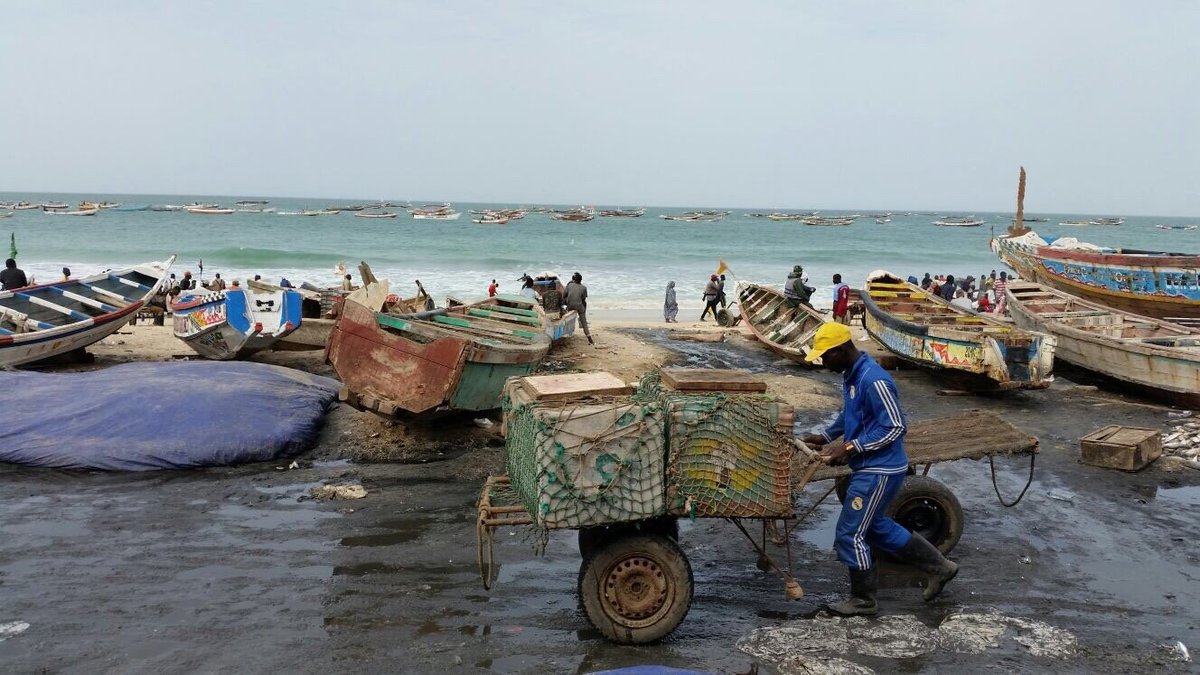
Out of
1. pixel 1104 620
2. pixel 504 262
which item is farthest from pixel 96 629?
pixel 504 262

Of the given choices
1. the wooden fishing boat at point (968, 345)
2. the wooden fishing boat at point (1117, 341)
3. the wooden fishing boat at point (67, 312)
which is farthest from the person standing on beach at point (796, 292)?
the wooden fishing boat at point (67, 312)

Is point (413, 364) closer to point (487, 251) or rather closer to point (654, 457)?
point (654, 457)

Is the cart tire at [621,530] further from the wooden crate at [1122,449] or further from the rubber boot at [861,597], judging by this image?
the wooden crate at [1122,449]

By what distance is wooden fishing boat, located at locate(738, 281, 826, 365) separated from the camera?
15.1 meters

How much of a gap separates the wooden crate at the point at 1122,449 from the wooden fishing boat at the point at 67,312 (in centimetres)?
1321

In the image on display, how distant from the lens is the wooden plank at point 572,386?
15.4ft

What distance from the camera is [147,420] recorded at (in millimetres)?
8344

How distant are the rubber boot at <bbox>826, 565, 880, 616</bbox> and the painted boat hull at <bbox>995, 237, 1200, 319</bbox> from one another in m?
14.9

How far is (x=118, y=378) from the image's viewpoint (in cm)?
922

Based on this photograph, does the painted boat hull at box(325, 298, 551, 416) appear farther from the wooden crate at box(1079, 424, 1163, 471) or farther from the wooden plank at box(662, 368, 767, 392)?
the wooden crate at box(1079, 424, 1163, 471)

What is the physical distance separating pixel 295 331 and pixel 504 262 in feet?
99.7

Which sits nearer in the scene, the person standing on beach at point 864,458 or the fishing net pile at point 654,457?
the fishing net pile at point 654,457

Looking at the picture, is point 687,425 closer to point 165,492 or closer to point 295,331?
point 165,492

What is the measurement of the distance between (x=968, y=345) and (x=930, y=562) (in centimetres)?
733
